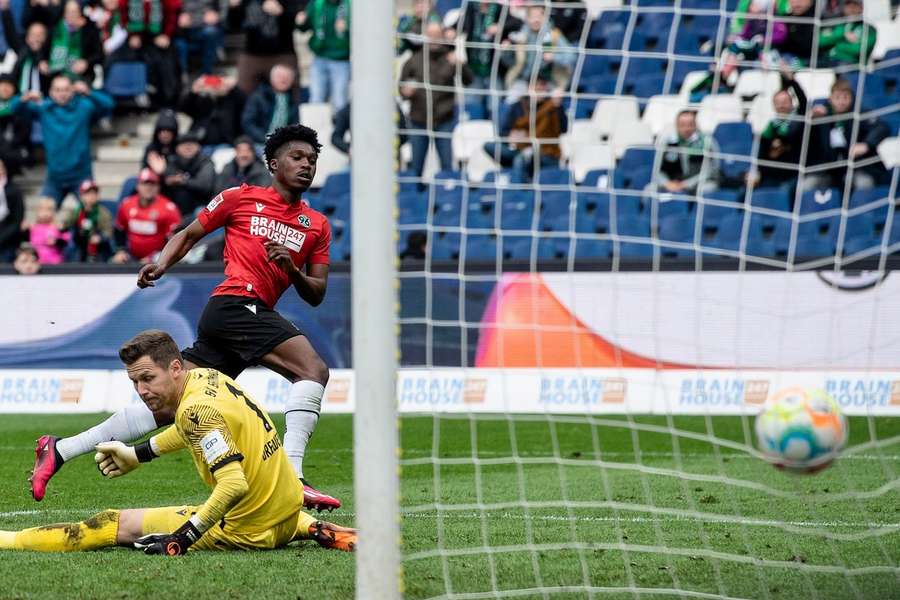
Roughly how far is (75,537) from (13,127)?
11940 mm

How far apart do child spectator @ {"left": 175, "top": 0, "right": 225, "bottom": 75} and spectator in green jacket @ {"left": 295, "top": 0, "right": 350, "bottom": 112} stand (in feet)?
5.77

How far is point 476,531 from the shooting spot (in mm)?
6449

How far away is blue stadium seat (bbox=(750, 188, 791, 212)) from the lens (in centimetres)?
1302

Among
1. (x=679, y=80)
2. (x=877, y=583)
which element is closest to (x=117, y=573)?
(x=877, y=583)

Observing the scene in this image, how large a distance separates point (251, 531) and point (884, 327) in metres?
8.05

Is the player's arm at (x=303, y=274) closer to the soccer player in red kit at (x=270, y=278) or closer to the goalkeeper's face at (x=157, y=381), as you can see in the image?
the soccer player in red kit at (x=270, y=278)

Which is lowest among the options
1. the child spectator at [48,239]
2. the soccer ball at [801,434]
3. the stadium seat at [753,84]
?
the child spectator at [48,239]

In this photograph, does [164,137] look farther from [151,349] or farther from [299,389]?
[151,349]

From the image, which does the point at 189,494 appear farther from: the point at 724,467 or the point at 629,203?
the point at 629,203

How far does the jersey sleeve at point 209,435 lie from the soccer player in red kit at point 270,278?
4.66 ft

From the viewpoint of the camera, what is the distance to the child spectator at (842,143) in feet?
37.2

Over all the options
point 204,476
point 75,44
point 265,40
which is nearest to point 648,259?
point 265,40

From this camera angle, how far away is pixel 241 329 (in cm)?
711

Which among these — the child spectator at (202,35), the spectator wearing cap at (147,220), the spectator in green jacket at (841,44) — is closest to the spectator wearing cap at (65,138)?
the child spectator at (202,35)
